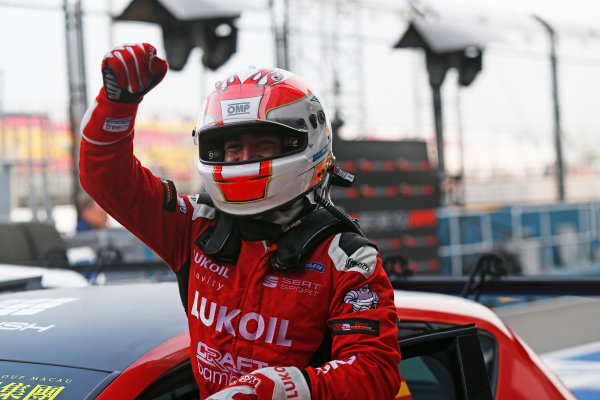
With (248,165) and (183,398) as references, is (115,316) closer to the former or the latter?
(183,398)

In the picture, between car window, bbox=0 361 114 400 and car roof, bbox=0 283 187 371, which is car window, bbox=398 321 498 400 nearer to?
car roof, bbox=0 283 187 371

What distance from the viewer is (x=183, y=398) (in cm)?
164

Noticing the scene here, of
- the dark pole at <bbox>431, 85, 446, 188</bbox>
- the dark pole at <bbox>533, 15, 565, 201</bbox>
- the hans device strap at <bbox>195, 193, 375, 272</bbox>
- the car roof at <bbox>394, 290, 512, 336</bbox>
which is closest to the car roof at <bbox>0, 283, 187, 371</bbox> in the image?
the hans device strap at <bbox>195, 193, 375, 272</bbox>

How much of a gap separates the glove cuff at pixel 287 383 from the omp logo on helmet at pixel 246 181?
483mm

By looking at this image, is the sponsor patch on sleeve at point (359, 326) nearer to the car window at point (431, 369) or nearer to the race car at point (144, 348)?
the race car at point (144, 348)

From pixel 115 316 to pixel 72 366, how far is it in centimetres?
24

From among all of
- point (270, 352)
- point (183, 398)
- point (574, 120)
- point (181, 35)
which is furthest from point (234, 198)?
point (574, 120)

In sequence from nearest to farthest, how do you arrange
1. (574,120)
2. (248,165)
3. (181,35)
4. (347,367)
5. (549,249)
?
(347,367), (248,165), (181,35), (549,249), (574,120)

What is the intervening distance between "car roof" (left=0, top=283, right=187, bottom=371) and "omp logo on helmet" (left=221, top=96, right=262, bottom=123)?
1.78 ft

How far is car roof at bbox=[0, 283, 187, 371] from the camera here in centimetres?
148

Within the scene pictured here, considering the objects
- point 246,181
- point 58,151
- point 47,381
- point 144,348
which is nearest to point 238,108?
point 246,181

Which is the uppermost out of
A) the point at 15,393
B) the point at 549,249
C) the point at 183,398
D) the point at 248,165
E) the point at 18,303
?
the point at 248,165

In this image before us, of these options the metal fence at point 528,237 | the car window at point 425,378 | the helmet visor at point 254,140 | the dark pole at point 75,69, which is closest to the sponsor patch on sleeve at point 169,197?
the helmet visor at point 254,140

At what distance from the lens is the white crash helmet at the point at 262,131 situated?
161 cm
